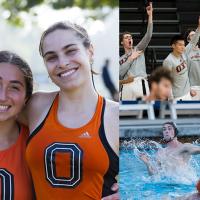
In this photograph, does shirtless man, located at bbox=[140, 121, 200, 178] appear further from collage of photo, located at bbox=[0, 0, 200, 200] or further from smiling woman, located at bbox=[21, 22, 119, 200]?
smiling woman, located at bbox=[21, 22, 119, 200]

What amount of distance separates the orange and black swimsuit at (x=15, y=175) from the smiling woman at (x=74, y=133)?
0.32 ft

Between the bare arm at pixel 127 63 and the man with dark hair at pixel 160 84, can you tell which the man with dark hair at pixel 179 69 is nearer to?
the man with dark hair at pixel 160 84

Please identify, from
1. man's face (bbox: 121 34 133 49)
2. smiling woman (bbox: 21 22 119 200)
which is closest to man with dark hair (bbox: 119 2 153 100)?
man's face (bbox: 121 34 133 49)

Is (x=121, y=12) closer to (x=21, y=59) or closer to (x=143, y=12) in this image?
(x=143, y=12)

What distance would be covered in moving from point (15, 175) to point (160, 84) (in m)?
1.02

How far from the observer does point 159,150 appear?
3.89m

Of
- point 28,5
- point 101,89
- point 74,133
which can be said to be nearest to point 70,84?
point 101,89

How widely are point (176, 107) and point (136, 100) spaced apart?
9.6 inches

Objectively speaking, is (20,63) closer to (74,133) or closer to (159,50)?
(74,133)

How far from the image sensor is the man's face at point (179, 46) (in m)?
3.82

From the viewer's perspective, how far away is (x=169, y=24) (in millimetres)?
3744

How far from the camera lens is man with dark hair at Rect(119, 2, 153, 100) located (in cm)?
378

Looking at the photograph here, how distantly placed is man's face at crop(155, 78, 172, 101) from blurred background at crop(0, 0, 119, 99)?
25 cm

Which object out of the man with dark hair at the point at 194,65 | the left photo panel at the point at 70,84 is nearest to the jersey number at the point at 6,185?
the left photo panel at the point at 70,84
